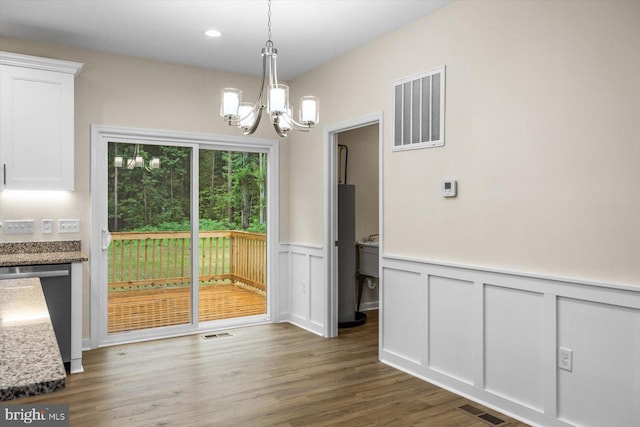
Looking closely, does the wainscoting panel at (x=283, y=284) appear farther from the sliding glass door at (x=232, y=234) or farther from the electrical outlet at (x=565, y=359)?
the electrical outlet at (x=565, y=359)

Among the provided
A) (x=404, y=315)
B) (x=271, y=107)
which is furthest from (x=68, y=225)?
(x=404, y=315)

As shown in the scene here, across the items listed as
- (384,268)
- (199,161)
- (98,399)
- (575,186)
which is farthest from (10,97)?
(575,186)

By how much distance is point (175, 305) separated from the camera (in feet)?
16.0

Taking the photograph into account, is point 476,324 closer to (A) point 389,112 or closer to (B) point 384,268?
(B) point 384,268

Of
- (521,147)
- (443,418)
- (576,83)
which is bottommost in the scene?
(443,418)

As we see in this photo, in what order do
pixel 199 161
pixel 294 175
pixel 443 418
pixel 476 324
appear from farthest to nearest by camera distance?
pixel 294 175
pixel 199 161
pixel 476 324
pixel 443 418

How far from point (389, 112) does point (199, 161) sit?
Result: 7.19 ft

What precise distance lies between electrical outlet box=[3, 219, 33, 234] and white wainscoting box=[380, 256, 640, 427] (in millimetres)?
3141

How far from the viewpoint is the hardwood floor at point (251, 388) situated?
2.86 metres

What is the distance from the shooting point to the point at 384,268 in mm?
3979

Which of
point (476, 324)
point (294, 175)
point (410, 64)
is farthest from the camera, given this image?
point (294, 175)

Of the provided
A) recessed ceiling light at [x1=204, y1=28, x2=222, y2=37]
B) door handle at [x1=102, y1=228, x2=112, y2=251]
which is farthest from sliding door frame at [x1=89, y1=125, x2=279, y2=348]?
recessed ceiling light at [x1=204, y1=28, x2=222, y2=37]

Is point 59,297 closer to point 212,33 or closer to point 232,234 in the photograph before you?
point 232,234

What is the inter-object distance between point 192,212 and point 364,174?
2.26 m
